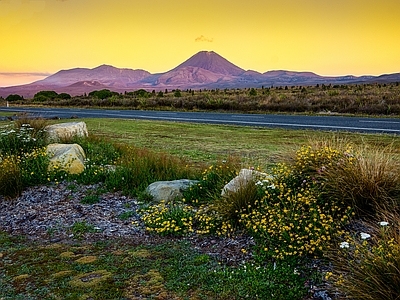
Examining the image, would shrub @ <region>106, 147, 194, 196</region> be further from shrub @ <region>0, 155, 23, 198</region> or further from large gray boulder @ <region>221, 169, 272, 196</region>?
large gray boulder @ <region>221, 169, 272, 196</region>

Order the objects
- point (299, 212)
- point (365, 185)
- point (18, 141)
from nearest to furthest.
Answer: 1. point (299, 212)
2. point (365, 185)
3. point (18, 141)

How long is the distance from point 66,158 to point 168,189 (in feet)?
9.29

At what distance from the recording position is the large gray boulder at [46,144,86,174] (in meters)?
8.40

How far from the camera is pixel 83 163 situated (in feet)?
28.8

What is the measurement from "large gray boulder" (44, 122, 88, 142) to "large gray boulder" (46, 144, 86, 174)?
1.30 metres

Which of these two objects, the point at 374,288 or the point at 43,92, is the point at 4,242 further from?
the point at 43,92

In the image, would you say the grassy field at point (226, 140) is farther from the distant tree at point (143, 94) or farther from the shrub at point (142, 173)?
the distant tree at point (143, 94)

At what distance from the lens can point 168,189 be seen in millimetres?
6883

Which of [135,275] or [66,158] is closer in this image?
[135,275]

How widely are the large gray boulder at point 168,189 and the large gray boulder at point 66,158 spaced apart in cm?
207

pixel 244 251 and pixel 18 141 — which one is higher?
pixel 18 141

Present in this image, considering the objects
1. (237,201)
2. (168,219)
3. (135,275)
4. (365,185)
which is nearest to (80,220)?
(168,219)

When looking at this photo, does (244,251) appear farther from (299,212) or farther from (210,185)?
(210,185)

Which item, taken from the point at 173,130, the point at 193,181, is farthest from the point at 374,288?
the point at 173,130
